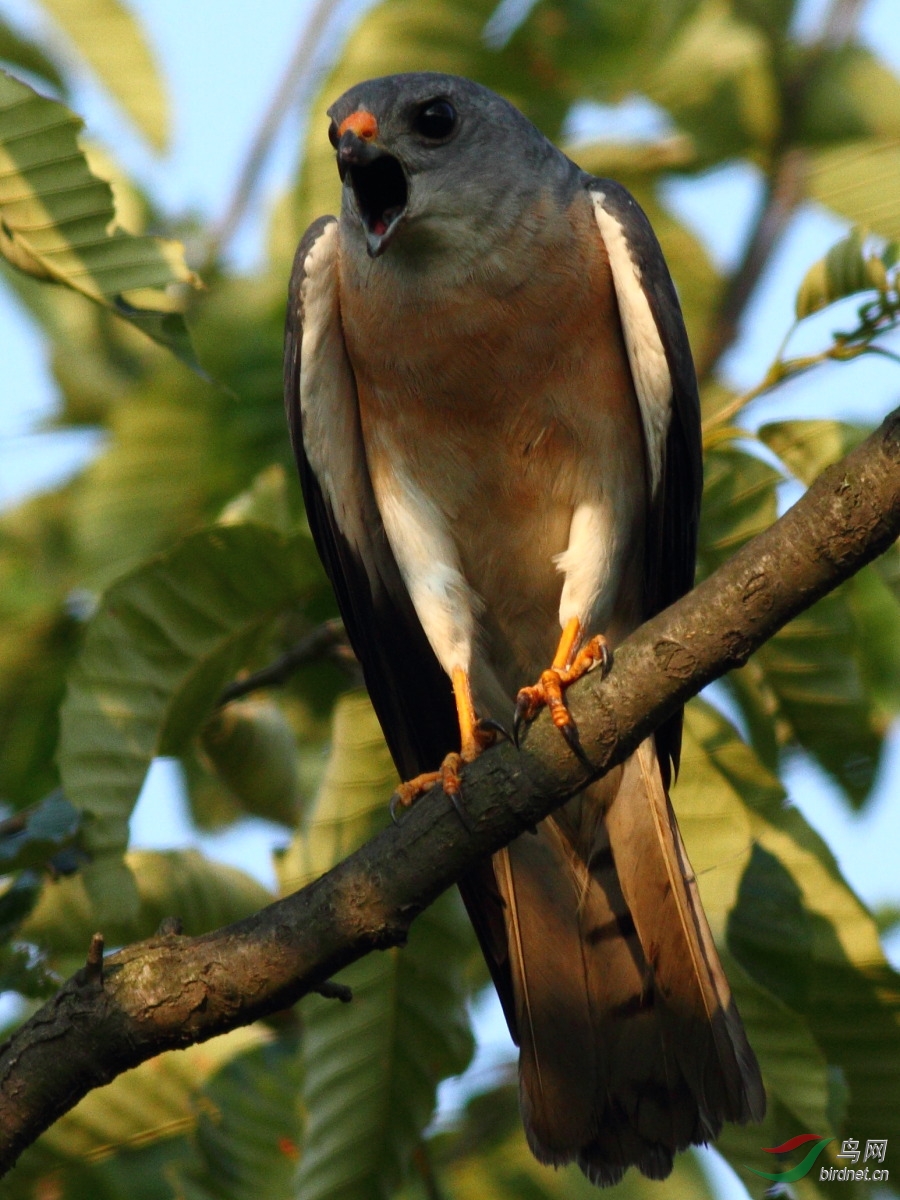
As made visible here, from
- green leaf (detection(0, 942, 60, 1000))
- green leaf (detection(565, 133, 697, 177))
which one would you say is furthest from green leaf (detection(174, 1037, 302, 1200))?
green leaf (detection(565, 133, 697, 177))

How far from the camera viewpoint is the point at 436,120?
4.28 metres

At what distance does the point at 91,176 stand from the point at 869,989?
2.78 m

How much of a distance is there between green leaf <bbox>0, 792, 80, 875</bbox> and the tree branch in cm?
52

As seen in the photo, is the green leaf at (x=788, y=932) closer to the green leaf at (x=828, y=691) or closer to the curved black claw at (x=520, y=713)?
the green leaf at (x=828, y=691)

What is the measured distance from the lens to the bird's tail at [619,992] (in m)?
3.61

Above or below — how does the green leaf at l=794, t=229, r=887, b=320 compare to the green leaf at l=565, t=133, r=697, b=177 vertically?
below

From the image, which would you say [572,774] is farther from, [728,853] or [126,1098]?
[126,1098]

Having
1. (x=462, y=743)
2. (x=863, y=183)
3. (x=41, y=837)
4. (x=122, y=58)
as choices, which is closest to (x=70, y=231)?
(x=41, y=837)

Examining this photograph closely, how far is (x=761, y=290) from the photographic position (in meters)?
5.12

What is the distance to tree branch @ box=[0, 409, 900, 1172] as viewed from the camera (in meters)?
2.82

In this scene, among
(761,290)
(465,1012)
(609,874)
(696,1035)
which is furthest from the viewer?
(761,290)

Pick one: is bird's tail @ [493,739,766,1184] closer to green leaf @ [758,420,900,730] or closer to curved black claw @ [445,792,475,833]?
green leaf @ [758,420,900,730]

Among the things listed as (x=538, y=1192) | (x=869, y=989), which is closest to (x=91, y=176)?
(x=869, y=989)

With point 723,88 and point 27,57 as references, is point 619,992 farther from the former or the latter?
point 27,57
